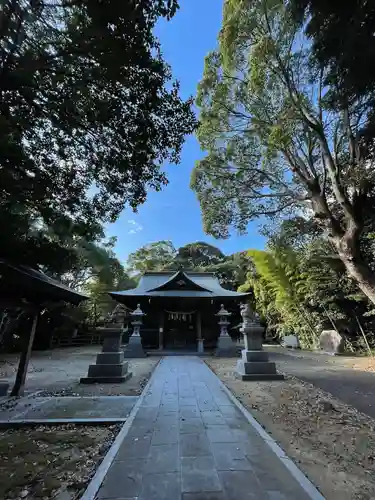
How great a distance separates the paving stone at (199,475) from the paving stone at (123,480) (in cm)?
39

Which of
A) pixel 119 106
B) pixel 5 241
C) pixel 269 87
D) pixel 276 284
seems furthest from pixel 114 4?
pixel 276 284

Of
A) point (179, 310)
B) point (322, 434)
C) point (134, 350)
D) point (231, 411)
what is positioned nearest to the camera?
point (322, 434)

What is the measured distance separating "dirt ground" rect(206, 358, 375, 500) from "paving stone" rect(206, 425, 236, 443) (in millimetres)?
566

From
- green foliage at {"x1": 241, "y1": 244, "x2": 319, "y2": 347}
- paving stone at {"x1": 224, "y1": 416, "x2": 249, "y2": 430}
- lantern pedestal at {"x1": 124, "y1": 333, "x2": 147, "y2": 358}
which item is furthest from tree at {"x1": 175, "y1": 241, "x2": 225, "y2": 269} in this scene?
paving stone at {"x1": 224, "y1": 416, "x2": 249, "y2": 430}

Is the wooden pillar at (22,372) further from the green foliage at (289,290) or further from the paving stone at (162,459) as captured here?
the green foliage at (289,290)

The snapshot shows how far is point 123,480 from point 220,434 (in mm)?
1445

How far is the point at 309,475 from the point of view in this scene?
2.46 m

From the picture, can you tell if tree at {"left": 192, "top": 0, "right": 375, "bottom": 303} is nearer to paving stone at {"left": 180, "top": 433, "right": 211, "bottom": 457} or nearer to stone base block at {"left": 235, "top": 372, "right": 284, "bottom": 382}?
stone base block at {"left": 235, "top": 372, "right": 284, "bottom": 382}

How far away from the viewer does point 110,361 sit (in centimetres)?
708

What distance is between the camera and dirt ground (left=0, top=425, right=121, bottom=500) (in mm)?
2279

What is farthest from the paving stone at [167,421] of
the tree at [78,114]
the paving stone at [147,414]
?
the tree at [78,114]

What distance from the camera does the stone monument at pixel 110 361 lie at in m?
6.79

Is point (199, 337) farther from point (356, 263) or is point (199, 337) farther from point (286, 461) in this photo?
point (286, 461)

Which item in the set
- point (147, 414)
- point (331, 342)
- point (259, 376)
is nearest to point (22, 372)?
point (147, 414)
